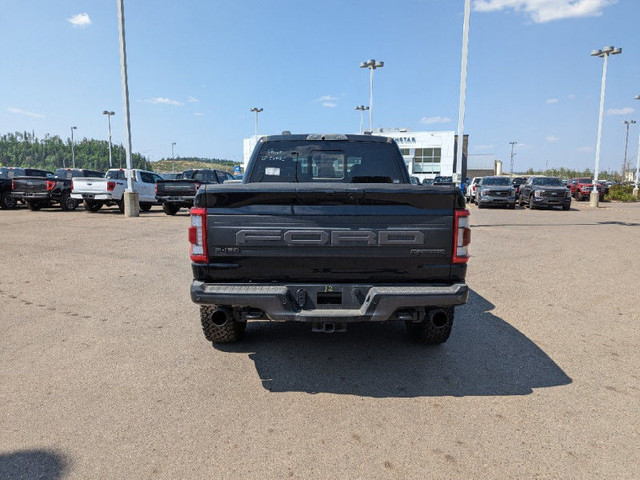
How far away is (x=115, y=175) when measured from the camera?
2025cm

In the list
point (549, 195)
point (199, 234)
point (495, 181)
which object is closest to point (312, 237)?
point (199, 234)

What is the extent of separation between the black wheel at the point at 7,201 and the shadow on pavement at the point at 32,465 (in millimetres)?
20843

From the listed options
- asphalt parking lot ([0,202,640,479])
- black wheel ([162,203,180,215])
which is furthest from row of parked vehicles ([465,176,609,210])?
asphalt parking lot ([0,202,640,479])

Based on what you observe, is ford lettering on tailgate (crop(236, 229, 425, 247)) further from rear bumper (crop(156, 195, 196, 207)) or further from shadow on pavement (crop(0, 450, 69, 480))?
rear bumper (crop(156, 195, 196, 207))

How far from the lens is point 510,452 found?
275 cm

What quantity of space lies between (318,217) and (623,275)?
275 inches

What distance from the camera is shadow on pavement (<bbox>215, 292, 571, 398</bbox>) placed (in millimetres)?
3629

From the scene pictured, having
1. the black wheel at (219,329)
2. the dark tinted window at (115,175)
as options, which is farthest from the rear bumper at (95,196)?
the black wheel at (219,329)

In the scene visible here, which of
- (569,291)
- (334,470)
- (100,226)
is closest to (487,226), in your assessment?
(569,291)

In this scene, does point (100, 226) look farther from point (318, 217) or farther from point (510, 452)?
point (510, 452)

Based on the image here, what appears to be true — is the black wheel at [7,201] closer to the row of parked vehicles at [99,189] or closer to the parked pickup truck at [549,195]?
the row of parked vehicles at [99,189]

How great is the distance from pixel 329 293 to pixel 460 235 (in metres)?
1.10

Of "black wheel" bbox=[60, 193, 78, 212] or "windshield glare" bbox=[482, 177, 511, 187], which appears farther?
"windshield glare" bbox=[482, 177, 511, 187]

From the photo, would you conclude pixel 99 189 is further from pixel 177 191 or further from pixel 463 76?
pixel 463 76
